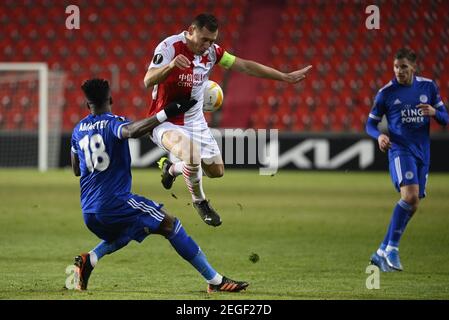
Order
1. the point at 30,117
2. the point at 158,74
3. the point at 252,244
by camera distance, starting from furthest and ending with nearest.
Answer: the point at 30,117, the point at 252,244, the point at 158,74

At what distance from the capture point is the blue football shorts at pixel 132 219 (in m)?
6.77

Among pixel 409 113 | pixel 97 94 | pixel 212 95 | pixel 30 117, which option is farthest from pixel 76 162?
pixel 30 117

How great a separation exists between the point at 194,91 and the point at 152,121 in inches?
72.3

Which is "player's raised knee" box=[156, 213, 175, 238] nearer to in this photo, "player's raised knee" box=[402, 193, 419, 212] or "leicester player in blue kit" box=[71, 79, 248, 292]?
"leicester player in blue kit" box=[71, 79, 248, 292]

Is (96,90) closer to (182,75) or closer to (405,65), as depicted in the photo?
(182,75)

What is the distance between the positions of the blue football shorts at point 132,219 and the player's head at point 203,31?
5.49 feet

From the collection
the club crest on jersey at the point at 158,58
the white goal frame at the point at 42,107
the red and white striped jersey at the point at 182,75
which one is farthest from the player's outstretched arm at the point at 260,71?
the white goal frame at the point at 42,107

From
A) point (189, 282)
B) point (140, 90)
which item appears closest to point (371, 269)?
point (189, 282)

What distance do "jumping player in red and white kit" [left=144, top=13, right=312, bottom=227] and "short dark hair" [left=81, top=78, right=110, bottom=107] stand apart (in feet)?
3.19

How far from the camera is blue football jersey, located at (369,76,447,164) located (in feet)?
28.3

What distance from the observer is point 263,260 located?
8.88 metres

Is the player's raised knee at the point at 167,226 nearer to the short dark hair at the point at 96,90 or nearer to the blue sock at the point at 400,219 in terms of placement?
the short dark hair at the point at 96,90

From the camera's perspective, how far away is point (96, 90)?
6.70m

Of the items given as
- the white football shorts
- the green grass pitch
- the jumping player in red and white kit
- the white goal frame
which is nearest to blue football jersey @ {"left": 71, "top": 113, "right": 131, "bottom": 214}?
the green grass pitch
